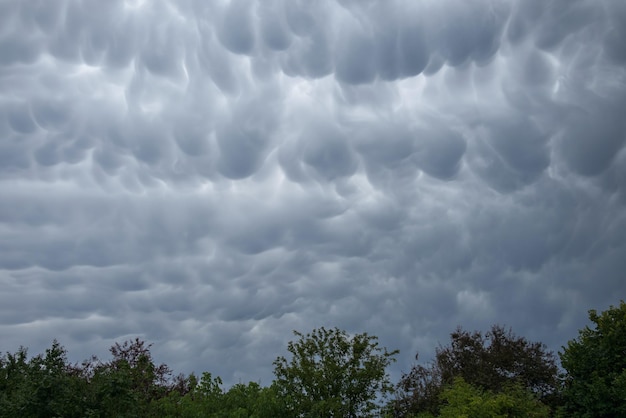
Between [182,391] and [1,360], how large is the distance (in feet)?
63.7

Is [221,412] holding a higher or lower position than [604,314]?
lower

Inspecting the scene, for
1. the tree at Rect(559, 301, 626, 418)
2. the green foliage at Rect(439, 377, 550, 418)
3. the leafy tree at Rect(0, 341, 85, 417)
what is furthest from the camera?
the tree at Rect(559, 301, 626, 418)

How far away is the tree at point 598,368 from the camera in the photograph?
36844 mm

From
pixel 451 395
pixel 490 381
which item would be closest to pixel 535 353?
pixel 490 381

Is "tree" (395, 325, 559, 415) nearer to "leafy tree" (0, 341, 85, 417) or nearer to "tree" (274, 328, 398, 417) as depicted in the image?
"tree" (274, 328, 398, 417)

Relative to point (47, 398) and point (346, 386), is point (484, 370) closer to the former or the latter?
point (346, 386)

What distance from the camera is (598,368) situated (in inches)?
1538

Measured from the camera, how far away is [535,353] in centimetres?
5134

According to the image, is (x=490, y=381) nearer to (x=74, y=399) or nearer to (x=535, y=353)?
(x=535, y=353)

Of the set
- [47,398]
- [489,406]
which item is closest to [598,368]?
[489,406]

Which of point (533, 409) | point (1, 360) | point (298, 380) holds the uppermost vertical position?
point (1, 360)

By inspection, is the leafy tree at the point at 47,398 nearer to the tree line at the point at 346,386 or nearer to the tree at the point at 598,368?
the tree line at the point at 346,386

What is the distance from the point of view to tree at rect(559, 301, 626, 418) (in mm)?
36844

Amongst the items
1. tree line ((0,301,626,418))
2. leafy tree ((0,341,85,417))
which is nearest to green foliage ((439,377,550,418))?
tree line ((0,301,626,418))
